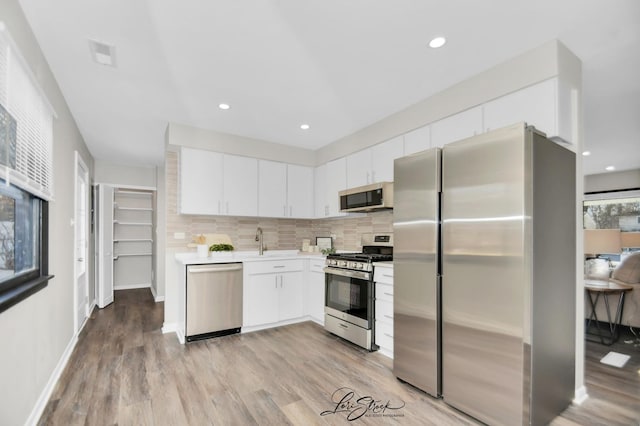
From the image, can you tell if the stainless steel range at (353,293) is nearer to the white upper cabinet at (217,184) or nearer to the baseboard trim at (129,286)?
the white upper cabinet at (217,184)

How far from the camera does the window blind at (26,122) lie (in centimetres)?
163

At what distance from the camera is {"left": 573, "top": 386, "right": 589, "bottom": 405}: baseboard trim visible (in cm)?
232

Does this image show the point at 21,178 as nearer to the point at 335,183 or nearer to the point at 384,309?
the point at 384,309

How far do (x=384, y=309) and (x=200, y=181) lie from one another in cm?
269

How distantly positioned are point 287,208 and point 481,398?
131 inches

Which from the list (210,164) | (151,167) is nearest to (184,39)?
(210,164)

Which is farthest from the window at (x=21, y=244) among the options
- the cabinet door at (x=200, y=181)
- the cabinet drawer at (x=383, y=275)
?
the cabinet drawer at (x=383, y=275)

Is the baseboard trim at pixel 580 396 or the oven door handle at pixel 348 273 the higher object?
the oven door handle at pixel 348 273

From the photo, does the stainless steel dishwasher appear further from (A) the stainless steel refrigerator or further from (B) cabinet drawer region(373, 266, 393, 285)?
(A) the stainless steel refrigerator

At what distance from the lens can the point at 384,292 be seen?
3.14 meters

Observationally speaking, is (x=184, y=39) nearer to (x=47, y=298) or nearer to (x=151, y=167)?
(x=47, y=298)

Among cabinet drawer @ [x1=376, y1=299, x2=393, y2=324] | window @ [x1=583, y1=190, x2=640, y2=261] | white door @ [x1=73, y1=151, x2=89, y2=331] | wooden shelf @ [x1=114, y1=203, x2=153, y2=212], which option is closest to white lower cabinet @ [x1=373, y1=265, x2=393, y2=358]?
cabinet drawer @ [x1=376, y1=299, x2=393, y2=324]

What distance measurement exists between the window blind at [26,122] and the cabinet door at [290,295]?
101 inches

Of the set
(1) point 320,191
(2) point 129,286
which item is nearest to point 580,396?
(1) point 320,191
